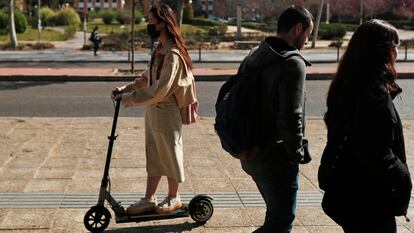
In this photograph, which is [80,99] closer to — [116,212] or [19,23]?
[116,212]

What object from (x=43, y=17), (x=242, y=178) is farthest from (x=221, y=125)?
(x=43, y=17)

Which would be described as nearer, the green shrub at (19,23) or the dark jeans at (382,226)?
the dark jeans at (382,226)

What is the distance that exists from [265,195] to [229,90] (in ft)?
2.08

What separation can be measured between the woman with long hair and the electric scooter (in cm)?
181

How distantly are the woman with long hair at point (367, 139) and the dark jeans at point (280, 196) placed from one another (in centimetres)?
38

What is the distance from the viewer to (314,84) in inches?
704

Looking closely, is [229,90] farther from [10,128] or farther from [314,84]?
[314,84]

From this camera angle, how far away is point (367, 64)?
2.96 metres

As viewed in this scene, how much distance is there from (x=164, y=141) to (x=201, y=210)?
64cm

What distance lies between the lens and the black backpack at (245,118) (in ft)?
10.9

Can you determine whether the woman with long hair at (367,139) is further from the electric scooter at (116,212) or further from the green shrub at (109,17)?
the green shrub at (109,17)

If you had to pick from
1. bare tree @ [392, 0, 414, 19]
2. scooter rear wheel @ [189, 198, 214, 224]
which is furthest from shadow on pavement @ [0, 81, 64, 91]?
bare tree @ [392, 0, 414, 19]

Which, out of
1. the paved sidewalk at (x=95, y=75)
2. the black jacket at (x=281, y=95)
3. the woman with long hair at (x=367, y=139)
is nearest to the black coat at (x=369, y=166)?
the woman with long hair at (x=367, y=139)

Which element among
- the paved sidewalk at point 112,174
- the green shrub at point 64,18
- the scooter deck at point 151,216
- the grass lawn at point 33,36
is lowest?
the grass lawn at point 33,36
